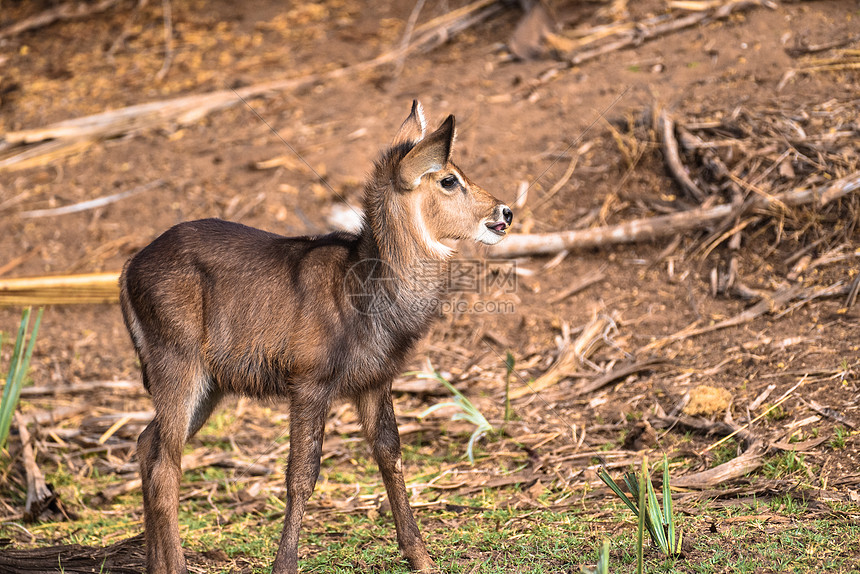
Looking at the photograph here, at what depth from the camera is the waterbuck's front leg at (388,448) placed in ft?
15.5

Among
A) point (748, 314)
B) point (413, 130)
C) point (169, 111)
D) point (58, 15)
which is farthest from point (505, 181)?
point (58, 15)

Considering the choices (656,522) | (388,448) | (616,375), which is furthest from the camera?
(616,375)

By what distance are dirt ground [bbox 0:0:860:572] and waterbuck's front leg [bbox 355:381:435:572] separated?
4.33 ft

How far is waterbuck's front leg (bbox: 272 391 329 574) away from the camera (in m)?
4.44

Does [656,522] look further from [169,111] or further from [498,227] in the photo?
[169,111]

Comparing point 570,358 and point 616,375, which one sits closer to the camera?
point 616,375

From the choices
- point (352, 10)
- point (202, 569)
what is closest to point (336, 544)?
point (202, 569)

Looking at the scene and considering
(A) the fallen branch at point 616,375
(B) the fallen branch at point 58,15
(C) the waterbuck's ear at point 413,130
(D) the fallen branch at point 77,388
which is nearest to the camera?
(C) the waterbuck's ear at point 413,130

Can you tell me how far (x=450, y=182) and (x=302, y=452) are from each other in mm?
1811

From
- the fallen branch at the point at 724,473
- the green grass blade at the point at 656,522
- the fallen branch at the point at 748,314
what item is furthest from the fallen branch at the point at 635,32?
the green grass blade at the point at 656,522

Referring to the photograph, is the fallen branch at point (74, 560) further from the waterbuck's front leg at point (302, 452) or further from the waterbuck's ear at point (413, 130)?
the waterbuck's ear at point (413, 130)

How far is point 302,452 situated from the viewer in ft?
14.7

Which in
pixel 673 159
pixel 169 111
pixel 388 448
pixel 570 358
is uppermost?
pixel 169 111

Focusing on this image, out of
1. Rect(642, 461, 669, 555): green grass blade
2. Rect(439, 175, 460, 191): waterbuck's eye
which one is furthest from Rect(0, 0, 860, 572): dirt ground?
Rect(439, 175, 460, 191): waterbuck's eye
